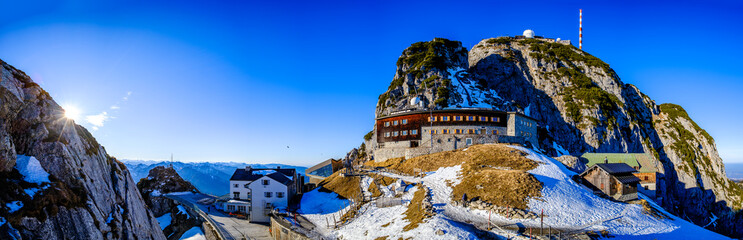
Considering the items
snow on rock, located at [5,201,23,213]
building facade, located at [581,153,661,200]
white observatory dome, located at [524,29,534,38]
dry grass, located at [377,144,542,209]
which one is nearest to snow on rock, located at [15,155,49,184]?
snow on rock, located at [5,201,23,213]

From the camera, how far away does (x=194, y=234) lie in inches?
2360

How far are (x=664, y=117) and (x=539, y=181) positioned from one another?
11501 cm

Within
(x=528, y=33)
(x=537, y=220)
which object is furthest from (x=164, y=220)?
(x=528, y=33)

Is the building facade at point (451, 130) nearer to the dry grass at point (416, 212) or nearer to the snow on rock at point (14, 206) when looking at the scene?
the dry grass at point (416, 212)

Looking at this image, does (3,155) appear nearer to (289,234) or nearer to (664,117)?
(289,234)

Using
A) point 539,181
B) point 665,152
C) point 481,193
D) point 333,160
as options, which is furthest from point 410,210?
point 665,152

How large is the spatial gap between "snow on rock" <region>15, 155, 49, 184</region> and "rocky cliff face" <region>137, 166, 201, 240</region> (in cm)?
4987

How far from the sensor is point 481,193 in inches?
1718

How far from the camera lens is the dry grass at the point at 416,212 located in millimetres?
36688

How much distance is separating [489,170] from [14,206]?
4971cm

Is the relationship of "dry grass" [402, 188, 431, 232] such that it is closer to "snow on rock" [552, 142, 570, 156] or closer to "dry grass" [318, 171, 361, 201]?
"dry grass" [318, 171, 361, 201]

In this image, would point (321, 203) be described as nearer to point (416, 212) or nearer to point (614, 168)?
point (416, 212)

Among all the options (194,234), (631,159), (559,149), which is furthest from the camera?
(559,149)

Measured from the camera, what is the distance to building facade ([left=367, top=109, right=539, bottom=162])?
249 ft
